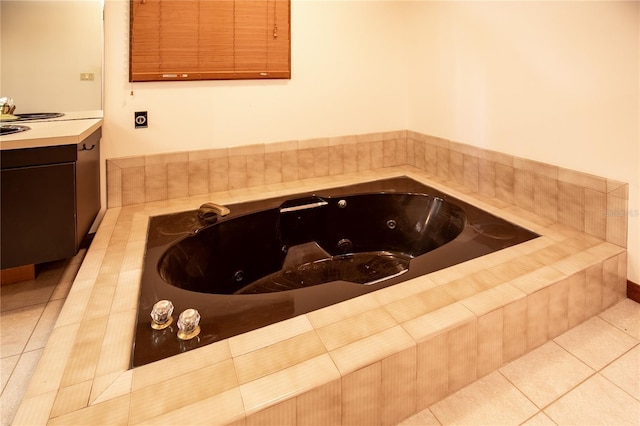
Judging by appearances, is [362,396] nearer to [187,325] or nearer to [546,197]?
[187,325]

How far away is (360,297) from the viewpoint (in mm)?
1273

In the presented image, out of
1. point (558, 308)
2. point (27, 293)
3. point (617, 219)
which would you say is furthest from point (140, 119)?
point (617, 219)

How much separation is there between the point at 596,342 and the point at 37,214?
7.81ft

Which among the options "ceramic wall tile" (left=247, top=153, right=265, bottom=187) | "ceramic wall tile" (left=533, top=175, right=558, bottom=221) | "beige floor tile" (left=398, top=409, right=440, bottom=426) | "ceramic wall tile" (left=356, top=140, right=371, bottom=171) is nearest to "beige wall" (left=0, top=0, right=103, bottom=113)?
"ceramic wall tile" (left=247, top=153, right=265, bottom=187)

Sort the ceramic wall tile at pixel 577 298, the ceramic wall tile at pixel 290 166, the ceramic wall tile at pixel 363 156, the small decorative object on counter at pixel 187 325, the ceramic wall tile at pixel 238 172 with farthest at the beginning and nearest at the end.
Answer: the ceramic wall tile at pixel 363 156 → the ceramic wall tile at pixel 290 166 → the ceramic wall tile at pixel 238 172 → the ceramic wall tile at pixel 577 298 → the small decorative object on counter at pixel 187 325

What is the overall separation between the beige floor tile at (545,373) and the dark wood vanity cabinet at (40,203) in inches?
75.4

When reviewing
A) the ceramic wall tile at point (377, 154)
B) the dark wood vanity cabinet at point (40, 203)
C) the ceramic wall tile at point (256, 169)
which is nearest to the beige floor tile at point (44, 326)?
the dark wood vanity cabinet at point (40, 203)

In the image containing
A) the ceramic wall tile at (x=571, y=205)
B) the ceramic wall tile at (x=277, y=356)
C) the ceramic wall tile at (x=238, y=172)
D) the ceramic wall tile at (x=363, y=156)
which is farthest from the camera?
the ceramic wall tile at (x=363, y=156)

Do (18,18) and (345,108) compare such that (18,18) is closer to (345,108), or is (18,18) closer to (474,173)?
(345,108)

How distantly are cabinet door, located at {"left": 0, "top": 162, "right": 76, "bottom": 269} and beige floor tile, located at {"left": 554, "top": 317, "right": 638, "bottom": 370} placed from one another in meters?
2.16

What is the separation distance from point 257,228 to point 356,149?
1127 millimetres

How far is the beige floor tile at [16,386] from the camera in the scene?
3.79ft

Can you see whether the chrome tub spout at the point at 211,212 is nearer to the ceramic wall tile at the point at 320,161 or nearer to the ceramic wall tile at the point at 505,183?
the ceramic wall tile at the point at 320,161

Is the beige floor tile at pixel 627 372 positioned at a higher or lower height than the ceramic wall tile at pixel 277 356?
lower
